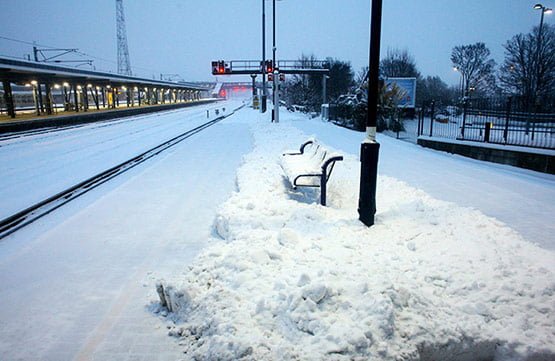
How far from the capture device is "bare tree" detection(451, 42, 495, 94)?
6009cm

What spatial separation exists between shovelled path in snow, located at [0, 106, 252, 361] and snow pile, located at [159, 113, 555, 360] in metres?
0.42

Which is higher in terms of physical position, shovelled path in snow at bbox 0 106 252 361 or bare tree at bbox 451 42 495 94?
bare tree at bbox 451 42 495 94

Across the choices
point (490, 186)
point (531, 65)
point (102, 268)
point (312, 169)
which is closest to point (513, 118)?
point (490, 186)

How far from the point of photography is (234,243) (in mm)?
4793

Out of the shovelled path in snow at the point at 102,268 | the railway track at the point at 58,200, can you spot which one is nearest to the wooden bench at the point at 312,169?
the shovelled path in snow at the point at 102,268

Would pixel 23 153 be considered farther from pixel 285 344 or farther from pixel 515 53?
pixel 515 53

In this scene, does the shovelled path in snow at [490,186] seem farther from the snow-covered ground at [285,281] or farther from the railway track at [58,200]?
the railway track at [58,200]

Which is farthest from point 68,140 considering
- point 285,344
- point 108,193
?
point 285,344

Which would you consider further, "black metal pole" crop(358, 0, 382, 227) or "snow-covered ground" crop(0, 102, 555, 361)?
"black metal pole" crop(358, 0, 382, 227)

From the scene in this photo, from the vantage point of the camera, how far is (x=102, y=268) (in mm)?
4883

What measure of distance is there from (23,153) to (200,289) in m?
14.1

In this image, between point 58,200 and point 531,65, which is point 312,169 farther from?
point 531,65

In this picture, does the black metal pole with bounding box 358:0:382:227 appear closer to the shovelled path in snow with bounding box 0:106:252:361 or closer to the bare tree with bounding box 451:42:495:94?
the shovelled path in snow with bounding box 0:106:252:361

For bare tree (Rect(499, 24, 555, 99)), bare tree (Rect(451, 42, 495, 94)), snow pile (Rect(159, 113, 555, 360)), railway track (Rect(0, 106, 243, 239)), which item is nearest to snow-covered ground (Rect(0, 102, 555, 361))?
snow pile (Rect(159, 113, 555, 360))
